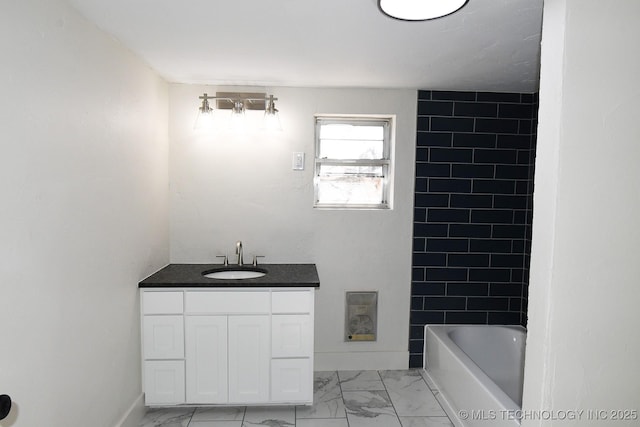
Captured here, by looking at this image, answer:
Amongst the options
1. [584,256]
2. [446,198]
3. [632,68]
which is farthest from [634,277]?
[446,198]

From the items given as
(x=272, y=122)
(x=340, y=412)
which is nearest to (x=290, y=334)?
(x=340, y=412)

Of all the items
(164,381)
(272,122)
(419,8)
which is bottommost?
(164,381)

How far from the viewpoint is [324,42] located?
2109 millimetres

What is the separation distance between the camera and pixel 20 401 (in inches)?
56.4

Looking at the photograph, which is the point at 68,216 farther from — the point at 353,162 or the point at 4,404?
the point at 353,162

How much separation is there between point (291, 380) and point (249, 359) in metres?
0.30

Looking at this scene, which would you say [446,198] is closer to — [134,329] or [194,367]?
[194,367]

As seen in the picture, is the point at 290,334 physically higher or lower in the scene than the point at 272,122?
lower

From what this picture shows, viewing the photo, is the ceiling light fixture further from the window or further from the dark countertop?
the dark countertop

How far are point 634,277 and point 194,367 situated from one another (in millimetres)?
2290

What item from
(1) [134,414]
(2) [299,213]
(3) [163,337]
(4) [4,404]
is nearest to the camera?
(4) [4,404]

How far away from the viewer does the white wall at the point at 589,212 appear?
1.41m

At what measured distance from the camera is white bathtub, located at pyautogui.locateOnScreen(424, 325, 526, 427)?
2.21 metres

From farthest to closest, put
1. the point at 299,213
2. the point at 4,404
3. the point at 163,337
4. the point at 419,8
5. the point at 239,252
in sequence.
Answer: the point at 299,213, the point at 239,252, the point at 163,337, the point at 419,8, the point at 4,404
